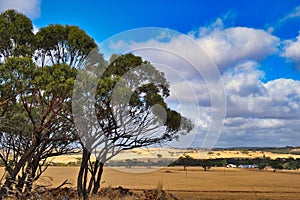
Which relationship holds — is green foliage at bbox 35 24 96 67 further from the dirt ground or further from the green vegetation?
the dirt ground

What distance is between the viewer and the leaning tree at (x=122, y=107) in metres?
13.2

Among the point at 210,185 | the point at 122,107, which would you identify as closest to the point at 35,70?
the point at 122,107

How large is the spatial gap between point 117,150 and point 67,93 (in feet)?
31.1

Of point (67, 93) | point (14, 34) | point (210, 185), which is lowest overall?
point (210, 185)

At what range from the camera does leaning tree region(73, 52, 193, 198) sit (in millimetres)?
13195

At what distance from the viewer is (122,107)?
50.5 feet

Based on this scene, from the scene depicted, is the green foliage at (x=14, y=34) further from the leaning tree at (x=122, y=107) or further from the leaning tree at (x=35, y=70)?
the leaning tree at (x=122, y=107)

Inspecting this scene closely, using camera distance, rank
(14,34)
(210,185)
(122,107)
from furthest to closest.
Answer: (210,185) → (122,107) → (14,34)

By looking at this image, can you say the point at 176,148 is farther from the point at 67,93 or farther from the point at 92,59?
the point at 67,93

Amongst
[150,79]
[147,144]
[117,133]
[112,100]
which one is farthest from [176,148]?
[112,100]

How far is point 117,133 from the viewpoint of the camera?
60.0 feet

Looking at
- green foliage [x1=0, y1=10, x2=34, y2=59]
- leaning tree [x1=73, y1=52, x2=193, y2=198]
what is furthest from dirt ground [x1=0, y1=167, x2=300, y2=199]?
green foliage [x1=0, y1=10, x2=34, y2=59]

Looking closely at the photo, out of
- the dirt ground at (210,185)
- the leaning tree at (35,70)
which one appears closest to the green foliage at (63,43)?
the leaning tree at (35,70)

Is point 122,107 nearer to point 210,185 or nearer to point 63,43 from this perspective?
point 63,43
